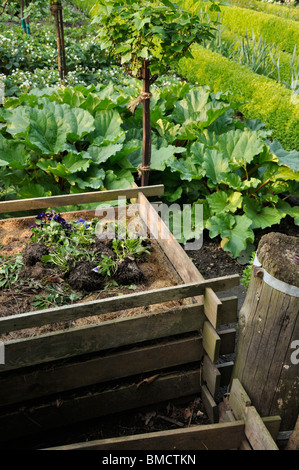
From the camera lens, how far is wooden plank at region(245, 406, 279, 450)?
1.80m

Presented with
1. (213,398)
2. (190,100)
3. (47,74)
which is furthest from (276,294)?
(47,74)

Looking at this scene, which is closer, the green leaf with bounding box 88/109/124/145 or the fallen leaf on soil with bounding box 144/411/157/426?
the fallen leaf on soil with bounding box 144/411/157/426

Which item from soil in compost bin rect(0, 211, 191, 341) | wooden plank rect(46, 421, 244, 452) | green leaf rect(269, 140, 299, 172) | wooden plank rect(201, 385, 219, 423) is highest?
green leaf rect(269, 140, 299, 172)

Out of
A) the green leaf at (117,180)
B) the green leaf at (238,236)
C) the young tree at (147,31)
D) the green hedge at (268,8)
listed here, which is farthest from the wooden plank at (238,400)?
the green hedge at (268,8)

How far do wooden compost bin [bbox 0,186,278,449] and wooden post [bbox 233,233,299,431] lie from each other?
0.30 ft

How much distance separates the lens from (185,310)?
7.31ft

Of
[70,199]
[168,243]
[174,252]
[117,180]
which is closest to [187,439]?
[174,252]

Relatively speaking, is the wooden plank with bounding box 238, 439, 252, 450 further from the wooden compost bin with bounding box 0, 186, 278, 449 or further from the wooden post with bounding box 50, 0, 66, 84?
the wooden post with bounding box 50, 0, 66, 84

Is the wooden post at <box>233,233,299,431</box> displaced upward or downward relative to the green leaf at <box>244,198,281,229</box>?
upward

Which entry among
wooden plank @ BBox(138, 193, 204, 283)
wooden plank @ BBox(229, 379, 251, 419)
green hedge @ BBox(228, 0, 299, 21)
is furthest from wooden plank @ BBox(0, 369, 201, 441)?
green hedge @ BBox(228, 0, 299, 21)

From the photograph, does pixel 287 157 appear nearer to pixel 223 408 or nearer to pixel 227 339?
pixel 227 339

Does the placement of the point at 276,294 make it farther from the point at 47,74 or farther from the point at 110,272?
the point at 47,74

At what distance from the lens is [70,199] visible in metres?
3.23

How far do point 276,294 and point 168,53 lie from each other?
2.12m
